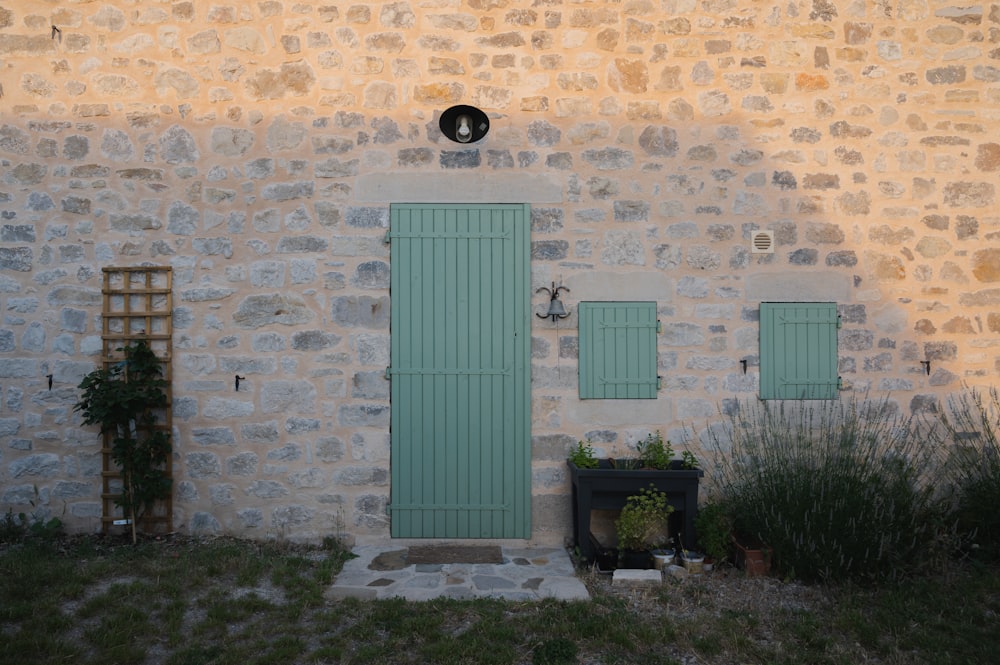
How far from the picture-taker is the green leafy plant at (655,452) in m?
4.48

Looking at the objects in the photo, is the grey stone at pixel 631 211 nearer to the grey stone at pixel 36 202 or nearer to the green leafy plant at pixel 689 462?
the green leafy plant at pixel 689 462

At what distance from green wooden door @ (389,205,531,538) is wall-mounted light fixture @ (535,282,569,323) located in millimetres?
133

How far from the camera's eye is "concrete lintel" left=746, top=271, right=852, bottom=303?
15.6ft

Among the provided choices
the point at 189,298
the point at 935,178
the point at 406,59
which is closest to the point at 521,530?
the point at 189,298

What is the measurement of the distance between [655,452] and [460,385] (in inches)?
52.5

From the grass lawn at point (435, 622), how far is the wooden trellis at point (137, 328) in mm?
516

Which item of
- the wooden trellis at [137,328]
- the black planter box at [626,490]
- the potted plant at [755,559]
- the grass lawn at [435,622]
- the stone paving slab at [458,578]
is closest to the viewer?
the grass lawn at [435,622]

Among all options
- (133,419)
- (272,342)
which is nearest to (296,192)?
(272,342)

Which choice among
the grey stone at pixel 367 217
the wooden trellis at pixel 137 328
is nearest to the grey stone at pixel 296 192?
the grey stone at pixel 367 217

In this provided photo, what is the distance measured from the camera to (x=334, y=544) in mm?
4562

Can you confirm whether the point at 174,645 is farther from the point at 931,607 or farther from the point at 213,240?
the point at 931,607

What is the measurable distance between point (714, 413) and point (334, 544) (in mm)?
2650

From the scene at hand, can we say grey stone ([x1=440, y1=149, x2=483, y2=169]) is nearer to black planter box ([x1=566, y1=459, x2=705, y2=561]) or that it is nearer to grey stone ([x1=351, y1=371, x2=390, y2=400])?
grey stone ([x1=351, y1=371, x2=390, y2=400])

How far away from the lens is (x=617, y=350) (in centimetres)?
469
